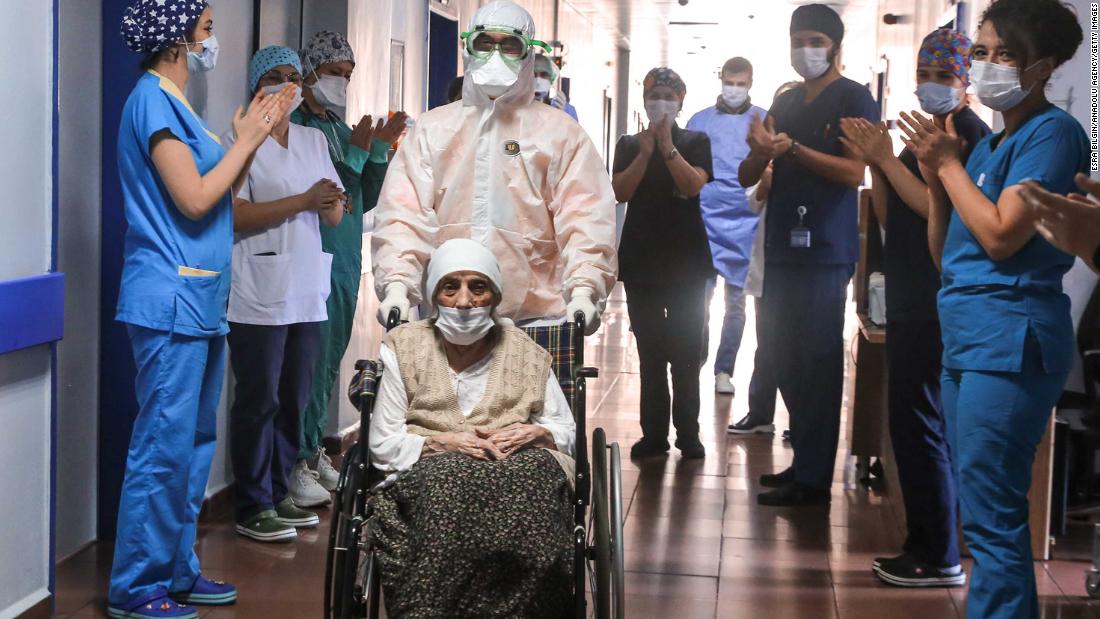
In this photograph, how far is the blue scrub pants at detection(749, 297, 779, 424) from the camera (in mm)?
6066

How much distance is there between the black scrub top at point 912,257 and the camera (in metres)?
3.68

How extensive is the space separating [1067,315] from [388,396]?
4.81ft

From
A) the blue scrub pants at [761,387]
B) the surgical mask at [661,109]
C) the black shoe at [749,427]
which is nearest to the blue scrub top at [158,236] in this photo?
the surgical mask at [661,109]

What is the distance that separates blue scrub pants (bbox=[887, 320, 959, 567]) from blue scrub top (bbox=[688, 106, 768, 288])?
3.38m

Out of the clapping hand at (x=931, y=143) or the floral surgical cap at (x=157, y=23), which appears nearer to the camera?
the clapping hand at (x=931, y=143)

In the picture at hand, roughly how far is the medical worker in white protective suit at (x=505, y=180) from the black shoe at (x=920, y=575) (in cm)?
139

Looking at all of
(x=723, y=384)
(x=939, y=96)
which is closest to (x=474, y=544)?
(x=939, y=96)

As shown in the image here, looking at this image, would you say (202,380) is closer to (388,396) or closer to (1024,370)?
(388,396)

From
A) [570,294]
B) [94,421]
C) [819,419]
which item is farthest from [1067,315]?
[94,421]

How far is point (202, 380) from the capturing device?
3404 millimetres

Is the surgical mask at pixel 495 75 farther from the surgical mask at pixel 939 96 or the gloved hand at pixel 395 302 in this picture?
the surgical mask at pixel 939 96

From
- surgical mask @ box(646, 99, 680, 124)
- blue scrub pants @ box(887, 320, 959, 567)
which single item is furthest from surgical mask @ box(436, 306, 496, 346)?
surgical mask @ box(646, 99, 680, 124)

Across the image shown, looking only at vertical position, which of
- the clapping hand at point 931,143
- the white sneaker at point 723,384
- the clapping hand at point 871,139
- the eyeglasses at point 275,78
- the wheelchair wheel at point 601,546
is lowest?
the white sneaker at point 723,384

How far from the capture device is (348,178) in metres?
4.69
